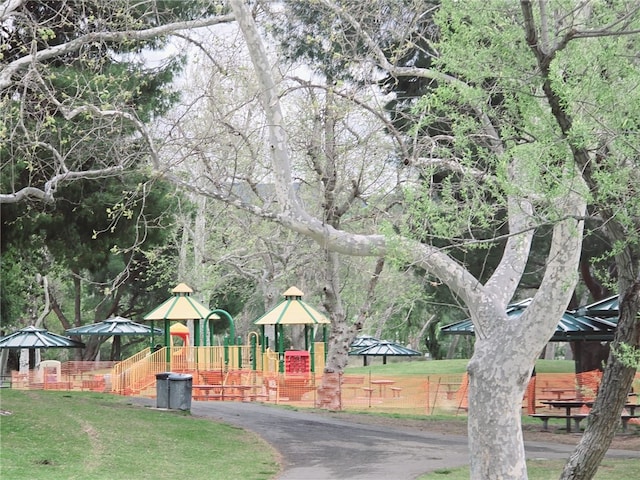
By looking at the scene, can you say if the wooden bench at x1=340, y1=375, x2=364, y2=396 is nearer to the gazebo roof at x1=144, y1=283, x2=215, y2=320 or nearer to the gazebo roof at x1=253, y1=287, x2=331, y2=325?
the gazebo roof at x1=253, y1=287, x2=331, y2=325

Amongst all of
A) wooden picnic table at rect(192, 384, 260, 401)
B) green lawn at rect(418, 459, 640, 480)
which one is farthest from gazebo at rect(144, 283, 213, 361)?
green lawn at rect(418, 459, 640, 480)

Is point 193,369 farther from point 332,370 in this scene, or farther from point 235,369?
point 332,370

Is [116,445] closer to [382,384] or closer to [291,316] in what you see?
[382,384]

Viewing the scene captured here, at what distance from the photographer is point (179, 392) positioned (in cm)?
2097

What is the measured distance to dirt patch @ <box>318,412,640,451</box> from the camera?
59.7 feet

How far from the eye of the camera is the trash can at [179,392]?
21.0 m

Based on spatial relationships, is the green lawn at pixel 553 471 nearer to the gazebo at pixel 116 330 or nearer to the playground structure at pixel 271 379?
the playground structure at pixel 271 379

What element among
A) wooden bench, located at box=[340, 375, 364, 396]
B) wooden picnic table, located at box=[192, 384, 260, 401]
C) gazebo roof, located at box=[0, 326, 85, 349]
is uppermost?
gazebo roof, located at box=[0, 326, 85, 349]

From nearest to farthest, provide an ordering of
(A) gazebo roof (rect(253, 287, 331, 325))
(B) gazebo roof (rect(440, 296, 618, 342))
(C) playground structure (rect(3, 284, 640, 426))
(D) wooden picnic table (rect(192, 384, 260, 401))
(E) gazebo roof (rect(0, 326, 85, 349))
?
(B) gazebo roof (rect(440, 296, 618, 342)) < (C) playground structure (rect(3, 284, 640, 426)) < (D) wooden picnic table (rect(192, 384, 260, 401)) < (A) gazebo roof (rect(253, 287, 331, 325)) < (E) gazebo roof (rect(0, 326, 85, 349))

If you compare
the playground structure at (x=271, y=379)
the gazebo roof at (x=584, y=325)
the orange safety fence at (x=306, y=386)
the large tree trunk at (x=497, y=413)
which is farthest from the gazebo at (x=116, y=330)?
the large tree trunk at (x=497, y=413)

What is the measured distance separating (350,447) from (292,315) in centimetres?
1443

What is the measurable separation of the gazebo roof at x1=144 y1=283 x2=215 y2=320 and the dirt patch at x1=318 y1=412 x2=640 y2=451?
10.3 m

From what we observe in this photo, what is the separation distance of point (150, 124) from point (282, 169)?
244 inches

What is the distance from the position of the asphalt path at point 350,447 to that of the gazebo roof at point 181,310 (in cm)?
949
